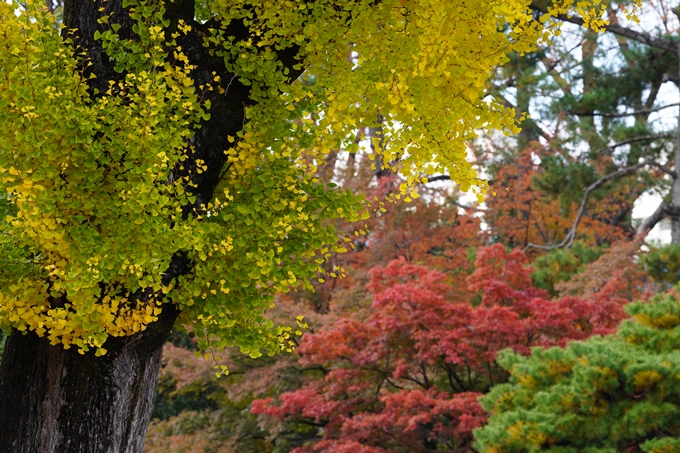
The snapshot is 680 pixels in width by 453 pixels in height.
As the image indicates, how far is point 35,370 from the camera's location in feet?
12.7

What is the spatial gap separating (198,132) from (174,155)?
0.48m

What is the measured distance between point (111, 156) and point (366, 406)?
21.5 feet

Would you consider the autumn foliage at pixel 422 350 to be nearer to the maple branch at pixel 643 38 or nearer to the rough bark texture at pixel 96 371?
the rough bark texture at pixel 96 371

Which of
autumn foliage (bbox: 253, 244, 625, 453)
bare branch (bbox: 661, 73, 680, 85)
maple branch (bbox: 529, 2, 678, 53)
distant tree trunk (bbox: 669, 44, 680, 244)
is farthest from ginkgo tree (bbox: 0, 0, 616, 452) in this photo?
bare branch (bbox: 661, 73, 680, 85)

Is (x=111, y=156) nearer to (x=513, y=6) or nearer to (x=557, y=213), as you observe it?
(x=513, y=6)

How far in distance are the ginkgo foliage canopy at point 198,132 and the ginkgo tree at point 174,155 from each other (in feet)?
0.04

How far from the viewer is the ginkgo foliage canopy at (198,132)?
3.43 meters

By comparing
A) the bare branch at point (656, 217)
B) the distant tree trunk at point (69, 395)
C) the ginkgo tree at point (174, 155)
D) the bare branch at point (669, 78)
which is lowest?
the distant tree trunk at point (69, 395)

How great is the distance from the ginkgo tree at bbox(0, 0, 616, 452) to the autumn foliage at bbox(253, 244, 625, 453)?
481 cm

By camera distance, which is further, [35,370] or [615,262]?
[615,262]

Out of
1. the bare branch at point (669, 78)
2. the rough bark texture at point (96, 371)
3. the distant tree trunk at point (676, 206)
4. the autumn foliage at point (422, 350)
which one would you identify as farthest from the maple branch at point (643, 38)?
the rough bark texture at point (96, 371)

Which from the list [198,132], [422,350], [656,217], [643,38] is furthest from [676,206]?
[198,132]

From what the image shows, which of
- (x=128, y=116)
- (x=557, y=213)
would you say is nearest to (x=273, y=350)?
(x=128, y=116)

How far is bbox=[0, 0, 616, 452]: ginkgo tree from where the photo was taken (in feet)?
11.3
